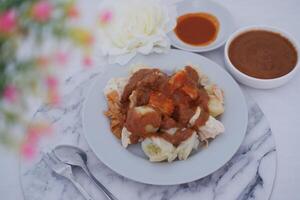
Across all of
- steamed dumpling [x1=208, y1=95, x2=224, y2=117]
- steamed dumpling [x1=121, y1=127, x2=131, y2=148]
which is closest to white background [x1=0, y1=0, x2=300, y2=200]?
steamed dumpling [x1=208, y1=95, x2=224, y2=117]

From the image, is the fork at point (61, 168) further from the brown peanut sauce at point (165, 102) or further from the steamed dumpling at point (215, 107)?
the steamed dumpling at point (215, 107)

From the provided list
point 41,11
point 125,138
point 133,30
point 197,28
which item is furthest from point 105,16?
point 41,11

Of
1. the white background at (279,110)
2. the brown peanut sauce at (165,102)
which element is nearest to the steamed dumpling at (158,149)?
the brown peanut sauce at (165,102)

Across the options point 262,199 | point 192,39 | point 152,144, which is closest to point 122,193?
point 152,144

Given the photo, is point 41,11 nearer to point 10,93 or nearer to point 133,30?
point 10,93

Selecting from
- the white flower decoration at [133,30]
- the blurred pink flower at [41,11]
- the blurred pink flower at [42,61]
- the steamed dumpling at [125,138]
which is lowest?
the steamed dumpling at [125,138]
